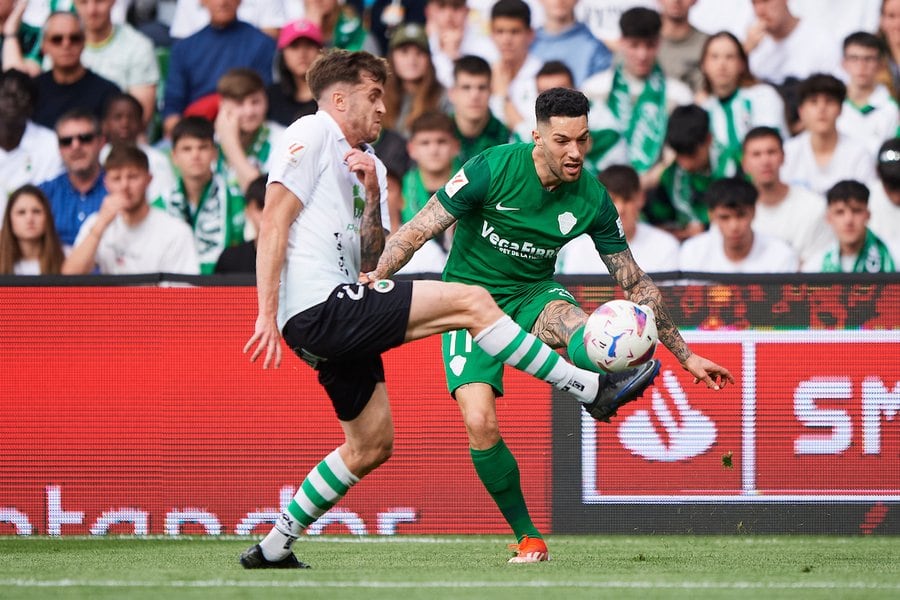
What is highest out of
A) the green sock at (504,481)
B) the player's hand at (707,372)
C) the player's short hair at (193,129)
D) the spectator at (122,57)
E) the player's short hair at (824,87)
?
the spectator at (122,57)

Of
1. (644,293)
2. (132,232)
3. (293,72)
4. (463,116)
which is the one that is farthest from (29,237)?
(644,293)

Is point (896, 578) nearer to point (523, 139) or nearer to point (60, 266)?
point (523, 139)

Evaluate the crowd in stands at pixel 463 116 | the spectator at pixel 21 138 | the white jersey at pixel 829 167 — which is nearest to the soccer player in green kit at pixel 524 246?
the crowd in stands at pixel 463 116

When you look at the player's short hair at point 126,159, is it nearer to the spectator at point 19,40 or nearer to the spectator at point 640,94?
the spectator at point 19,40

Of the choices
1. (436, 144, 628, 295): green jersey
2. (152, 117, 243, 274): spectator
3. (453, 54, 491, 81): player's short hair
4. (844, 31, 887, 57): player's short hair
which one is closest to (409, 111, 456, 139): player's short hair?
(453, 54, 491, 81): player's short hair

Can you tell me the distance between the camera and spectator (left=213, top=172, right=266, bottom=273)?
1033 centimetres

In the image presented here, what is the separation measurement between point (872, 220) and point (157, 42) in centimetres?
664

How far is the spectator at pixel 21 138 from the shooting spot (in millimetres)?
11852

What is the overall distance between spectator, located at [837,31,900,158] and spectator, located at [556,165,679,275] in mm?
2098

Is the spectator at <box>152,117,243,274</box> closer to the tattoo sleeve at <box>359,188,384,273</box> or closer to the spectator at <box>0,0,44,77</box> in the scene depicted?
the spectator at <box>0,0,44,77</box>

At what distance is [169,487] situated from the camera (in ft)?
30.2

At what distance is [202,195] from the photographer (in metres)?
11.3

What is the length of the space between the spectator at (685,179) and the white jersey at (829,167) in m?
0.65

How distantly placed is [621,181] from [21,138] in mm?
5324
